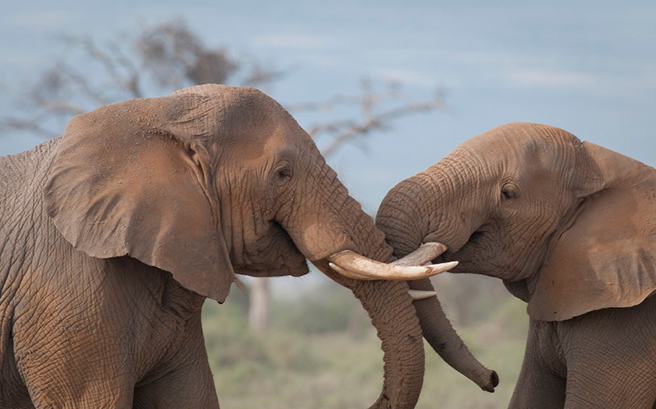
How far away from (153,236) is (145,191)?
19 centimetres

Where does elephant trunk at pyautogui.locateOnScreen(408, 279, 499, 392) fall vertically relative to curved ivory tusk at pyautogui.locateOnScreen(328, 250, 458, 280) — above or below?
below

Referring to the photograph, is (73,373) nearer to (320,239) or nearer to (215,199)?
(215,199)

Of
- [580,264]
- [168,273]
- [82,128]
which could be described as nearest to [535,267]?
[580,264]

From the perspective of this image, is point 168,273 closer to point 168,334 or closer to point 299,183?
point 168,334

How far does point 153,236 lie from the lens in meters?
4.11

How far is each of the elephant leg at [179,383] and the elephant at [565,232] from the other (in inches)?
41.9

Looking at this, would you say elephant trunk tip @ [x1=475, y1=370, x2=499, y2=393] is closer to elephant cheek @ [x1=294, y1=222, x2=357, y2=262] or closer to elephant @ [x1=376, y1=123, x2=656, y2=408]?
elephant @ [x1=376, y1=123, x2=656, y2=408]

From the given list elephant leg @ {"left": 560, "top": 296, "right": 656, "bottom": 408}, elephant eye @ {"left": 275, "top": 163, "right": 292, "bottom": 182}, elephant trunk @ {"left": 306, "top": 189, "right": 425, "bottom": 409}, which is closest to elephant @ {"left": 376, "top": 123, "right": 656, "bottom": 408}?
elephant leg @ {"left": 560, "top": 296, "right": 656, "bottom": 408}

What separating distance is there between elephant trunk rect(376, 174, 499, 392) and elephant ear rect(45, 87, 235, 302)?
92 cm

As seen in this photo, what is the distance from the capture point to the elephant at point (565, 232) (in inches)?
193

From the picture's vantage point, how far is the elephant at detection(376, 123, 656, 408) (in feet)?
16.1

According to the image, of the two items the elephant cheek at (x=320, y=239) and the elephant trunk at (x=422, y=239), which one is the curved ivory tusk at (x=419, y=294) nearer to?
the elephant trunk at (x=422, y=239)

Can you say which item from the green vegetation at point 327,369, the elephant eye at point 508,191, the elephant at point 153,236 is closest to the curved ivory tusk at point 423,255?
the elephant at point 153,236

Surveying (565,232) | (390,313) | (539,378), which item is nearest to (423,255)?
(390,313)
